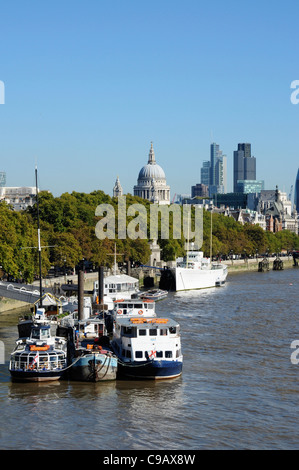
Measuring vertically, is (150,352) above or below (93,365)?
above

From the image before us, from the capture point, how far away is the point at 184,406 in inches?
1480

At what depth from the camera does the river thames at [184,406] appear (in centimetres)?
3244

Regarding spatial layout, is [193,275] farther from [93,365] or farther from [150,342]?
[93,365]

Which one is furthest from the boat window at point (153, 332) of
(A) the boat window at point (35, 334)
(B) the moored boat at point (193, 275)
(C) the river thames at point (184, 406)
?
(B) the moored boat at point (193, 275)

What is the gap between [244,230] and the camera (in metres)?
191

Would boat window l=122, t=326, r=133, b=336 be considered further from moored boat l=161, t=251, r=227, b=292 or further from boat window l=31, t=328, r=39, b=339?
moored boat l=161, t=251, r=227, b=292

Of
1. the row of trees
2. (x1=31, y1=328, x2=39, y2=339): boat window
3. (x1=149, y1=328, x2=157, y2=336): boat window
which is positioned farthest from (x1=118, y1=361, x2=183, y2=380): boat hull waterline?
the row of trees

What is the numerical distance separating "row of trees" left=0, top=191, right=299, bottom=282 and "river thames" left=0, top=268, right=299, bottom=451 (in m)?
20.5

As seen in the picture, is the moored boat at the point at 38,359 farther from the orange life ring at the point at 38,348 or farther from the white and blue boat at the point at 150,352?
the white and blue boat at the point at 150,352

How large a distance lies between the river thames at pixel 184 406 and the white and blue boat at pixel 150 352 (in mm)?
647

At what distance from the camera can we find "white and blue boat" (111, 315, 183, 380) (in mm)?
42719

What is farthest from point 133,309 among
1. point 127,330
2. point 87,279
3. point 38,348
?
point 87,279

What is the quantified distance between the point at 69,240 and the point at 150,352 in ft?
181
